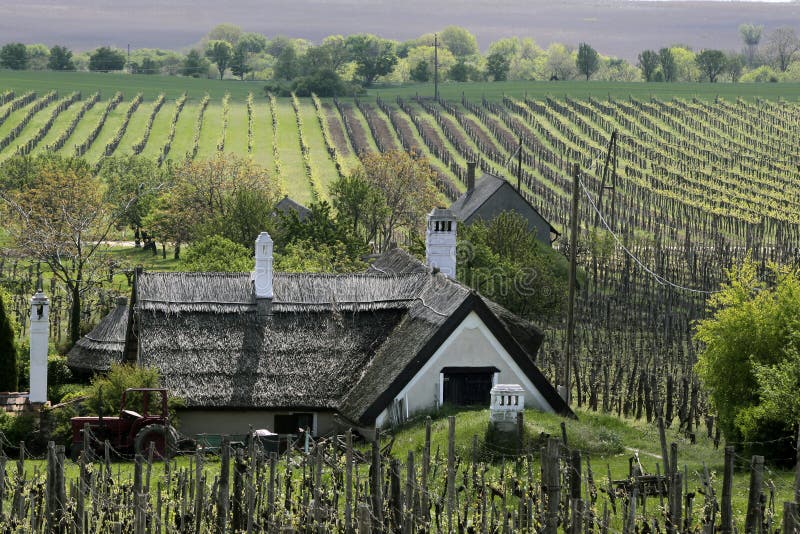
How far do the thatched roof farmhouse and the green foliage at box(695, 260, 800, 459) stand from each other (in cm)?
326

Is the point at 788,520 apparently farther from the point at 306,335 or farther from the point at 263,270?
the point at 263,270

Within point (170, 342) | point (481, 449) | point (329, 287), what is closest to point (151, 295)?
point (170, 342)

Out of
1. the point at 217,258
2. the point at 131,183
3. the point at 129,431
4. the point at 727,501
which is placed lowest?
the point at 129,431

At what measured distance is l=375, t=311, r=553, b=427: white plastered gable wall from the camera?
30.8m

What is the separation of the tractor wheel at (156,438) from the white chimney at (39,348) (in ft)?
10.9

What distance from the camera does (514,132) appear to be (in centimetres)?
12975

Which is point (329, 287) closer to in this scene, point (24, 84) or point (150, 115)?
point (150, 115)

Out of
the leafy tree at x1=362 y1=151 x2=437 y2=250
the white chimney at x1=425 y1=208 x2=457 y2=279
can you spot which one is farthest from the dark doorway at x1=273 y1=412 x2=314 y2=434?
the leafy tree at x1=362 y1=151 x2=437 y2=250

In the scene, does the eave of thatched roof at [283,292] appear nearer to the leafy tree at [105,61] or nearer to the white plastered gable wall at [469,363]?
the white plastered gable wall at [469,363]

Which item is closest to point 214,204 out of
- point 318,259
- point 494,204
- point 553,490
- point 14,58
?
point 494,204

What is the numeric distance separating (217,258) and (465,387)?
840 inches

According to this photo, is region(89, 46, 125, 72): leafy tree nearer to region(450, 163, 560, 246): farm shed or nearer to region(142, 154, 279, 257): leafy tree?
region(142, 154, 279, 257): leafy tree

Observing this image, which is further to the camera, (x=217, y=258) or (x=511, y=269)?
(x=511, y=269)

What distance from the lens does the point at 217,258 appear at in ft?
167
